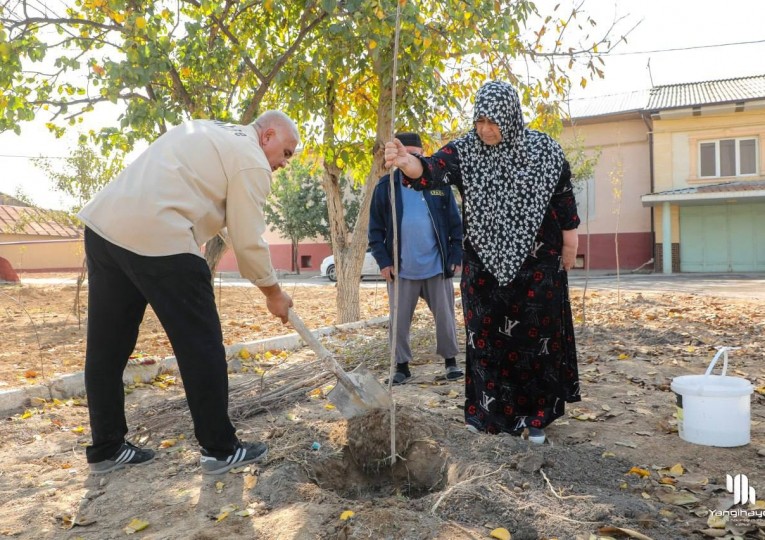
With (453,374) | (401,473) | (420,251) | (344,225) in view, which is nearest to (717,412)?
(401,473)

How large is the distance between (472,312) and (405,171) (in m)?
0.81

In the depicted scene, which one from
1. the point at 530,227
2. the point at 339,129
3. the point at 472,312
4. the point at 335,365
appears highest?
the point at 339,129

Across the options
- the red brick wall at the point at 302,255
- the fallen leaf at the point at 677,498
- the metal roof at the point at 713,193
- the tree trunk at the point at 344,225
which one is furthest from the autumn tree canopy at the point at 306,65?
the red brick wall at the point at 302,255

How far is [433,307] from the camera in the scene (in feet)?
14.1

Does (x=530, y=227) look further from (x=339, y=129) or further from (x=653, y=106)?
(x=653, y=106)

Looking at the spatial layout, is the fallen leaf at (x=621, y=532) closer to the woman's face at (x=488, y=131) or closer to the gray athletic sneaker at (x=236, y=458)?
the gray athletic sneaker at (x=236, y=458)

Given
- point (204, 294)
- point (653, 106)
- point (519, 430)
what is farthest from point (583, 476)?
point (653, 106)

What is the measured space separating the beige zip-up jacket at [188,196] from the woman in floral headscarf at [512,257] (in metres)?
0.73

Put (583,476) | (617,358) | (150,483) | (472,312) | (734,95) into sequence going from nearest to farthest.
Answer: (583,476) → (150,483) → (472,312) → (617,358) → (734,95)

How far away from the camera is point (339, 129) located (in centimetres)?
791

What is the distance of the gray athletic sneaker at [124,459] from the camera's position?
2816 millimetres

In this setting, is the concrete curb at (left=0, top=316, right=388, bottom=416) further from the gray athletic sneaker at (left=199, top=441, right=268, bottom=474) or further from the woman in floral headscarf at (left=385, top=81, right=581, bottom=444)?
the woman in floral headscarf at (left=385, top=81, right=581, bottom=444)

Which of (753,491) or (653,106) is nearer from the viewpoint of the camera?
(753,491)

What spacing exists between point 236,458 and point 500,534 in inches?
50.1
